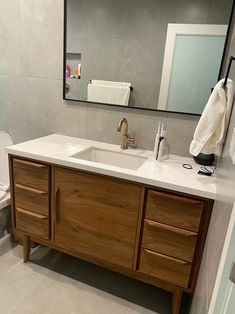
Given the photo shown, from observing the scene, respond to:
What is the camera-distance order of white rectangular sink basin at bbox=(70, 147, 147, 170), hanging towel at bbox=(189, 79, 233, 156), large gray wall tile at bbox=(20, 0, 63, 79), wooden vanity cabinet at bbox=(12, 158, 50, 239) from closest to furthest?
1. hanging towel at bbox=(189, 79, 233, 156)
2. wooden vanity cabinet at bbox=(12, 158, 50, 239)
3. white rectangular sink basin at bbox=(70, 147, 147, 170)
4. large gray wall tile at bbox=(20, 0, 63, 79)

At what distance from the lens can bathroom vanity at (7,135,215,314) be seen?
127cm

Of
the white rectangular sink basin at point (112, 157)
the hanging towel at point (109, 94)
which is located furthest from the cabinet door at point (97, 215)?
the hanging towel at point (109, 94)

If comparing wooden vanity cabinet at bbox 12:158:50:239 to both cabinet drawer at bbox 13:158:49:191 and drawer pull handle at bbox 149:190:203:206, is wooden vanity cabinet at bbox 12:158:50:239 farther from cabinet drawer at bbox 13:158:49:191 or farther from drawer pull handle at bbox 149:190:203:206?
drawer pull handle at bbox 149:190:203:206

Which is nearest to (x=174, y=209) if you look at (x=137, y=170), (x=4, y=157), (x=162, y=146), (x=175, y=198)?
(x=175, y=198)

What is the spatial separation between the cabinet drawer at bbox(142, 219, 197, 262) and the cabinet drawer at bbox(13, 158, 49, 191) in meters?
0.68

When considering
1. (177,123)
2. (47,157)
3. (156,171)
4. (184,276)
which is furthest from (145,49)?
(184,276)

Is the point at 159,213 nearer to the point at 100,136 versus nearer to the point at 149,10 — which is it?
the point at 100,136

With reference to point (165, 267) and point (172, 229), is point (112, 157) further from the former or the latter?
point (165, 267)

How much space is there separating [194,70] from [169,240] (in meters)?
1.01

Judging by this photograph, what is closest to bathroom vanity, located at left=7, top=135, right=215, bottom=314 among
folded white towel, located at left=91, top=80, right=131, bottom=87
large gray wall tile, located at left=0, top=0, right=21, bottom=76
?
folded white towel, located at left=91, top=80, right=131, bottom=87

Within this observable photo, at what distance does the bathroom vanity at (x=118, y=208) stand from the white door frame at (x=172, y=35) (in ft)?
1.39

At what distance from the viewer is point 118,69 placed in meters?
1.72

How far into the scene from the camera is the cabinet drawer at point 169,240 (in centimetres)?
128

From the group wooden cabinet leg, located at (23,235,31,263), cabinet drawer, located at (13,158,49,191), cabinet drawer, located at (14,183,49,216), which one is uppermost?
cabinet drawer, located at (13,158,49,191)
